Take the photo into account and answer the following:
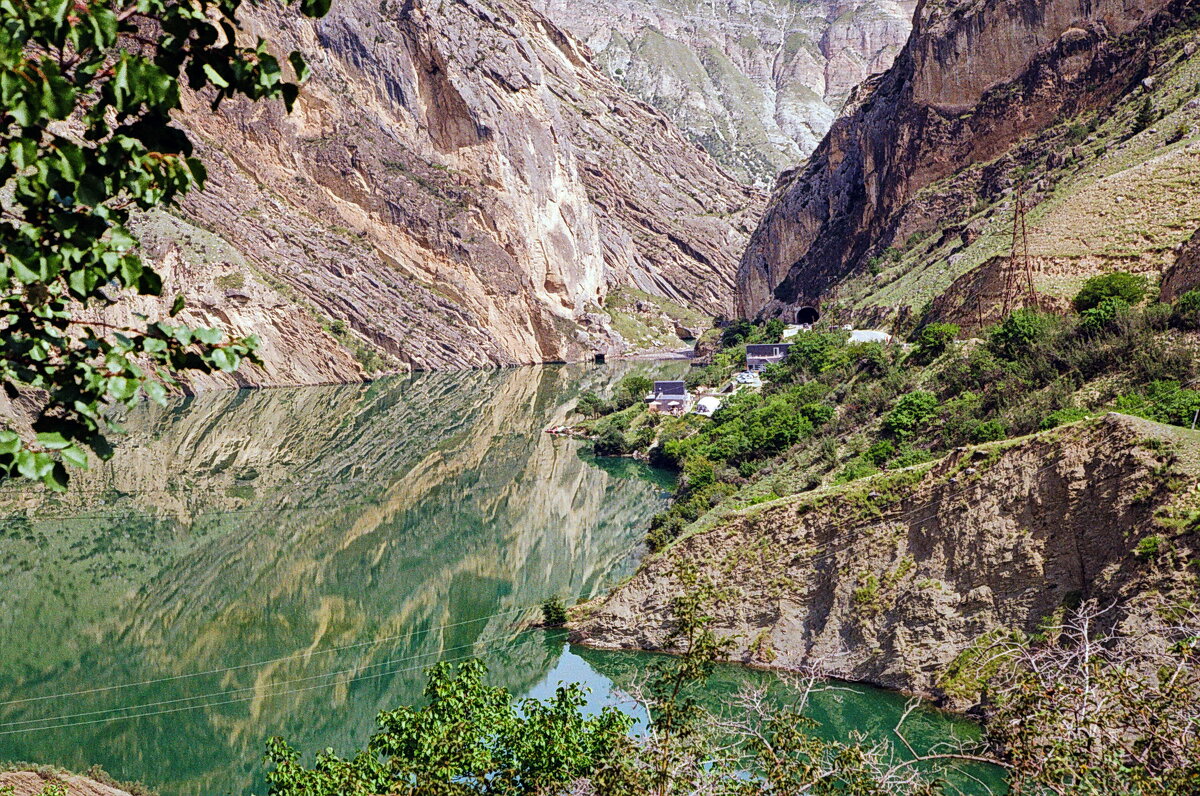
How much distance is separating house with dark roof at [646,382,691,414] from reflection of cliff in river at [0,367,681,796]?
9.34m

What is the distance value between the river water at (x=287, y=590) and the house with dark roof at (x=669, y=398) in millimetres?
8268

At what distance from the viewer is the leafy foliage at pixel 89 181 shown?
3.89 m

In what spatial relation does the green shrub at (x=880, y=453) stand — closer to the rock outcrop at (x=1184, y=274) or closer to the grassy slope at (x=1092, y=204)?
the rock outcrop at (x=1184, y=274)

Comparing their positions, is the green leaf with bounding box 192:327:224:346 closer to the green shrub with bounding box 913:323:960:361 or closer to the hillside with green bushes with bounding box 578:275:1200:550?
the hillside with green bushes with bounding box 578:275:1200:550

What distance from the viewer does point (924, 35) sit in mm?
79688

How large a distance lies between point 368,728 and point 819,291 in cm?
7972

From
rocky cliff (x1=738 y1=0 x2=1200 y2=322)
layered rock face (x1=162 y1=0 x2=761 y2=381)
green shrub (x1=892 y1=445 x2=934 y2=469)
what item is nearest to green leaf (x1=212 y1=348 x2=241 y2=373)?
green shrub (x1=892 y1=445 x2=934 y2=469)

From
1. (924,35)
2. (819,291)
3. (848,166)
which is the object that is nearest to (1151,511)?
(924,35)

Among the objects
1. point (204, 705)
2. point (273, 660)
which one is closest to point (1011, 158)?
point (273, 660)

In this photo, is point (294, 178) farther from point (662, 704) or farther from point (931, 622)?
point (662, 704)

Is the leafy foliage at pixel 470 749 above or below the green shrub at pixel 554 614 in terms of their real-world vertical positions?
above

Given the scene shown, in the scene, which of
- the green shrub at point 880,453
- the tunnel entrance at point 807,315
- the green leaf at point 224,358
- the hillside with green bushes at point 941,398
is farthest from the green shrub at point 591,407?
the green leaf at point 224,358

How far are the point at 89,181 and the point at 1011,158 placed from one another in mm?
74026

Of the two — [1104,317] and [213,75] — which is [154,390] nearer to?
[213,75]
